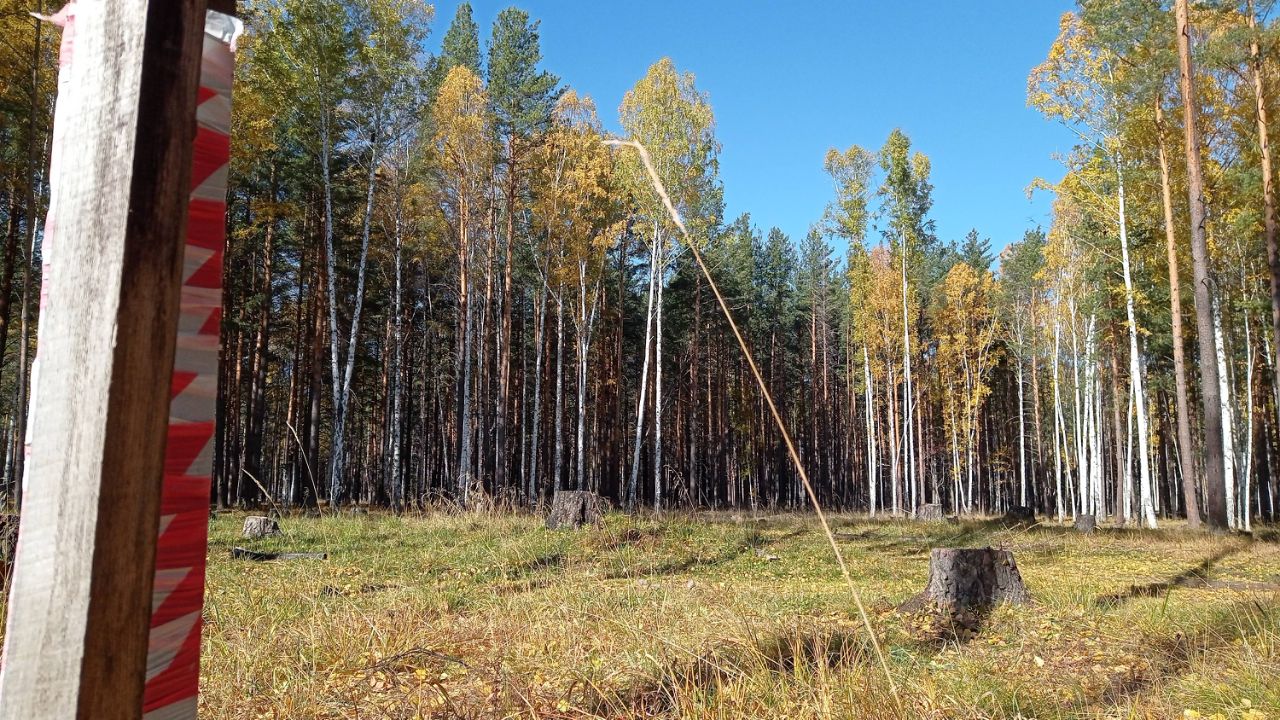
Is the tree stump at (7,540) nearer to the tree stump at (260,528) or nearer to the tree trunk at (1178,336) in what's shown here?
the tree stump at (260,528)

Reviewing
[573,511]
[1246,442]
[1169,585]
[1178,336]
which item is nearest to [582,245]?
[573,511]

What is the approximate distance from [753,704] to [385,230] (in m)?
18.0

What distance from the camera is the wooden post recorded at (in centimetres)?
93

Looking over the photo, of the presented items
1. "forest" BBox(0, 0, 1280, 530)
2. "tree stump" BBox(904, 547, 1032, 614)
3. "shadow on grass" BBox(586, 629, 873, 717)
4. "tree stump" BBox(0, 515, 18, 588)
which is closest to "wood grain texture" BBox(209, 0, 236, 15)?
"shadow on grass" BBox(586, 629, 873, 717)

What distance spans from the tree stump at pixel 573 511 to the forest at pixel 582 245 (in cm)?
145

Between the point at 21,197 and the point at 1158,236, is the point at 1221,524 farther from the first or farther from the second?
the point at 21,197

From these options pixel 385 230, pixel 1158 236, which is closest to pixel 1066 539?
pixel 1158 236

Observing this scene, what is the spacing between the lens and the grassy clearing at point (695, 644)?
258 centimetres

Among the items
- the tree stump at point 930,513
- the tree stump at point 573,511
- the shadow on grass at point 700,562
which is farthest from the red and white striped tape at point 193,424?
the tree stump at point 930,513

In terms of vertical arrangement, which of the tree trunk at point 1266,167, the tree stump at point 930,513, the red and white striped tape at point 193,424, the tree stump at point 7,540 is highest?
the tree trunk at point 1266,167

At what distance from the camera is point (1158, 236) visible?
15.3 m

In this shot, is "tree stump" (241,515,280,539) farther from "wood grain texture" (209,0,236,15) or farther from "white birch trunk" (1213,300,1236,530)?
"white birch trunk" (1213,300,1236,530)

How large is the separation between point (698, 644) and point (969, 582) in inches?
107

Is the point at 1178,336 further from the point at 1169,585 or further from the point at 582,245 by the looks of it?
the point at 582,245
